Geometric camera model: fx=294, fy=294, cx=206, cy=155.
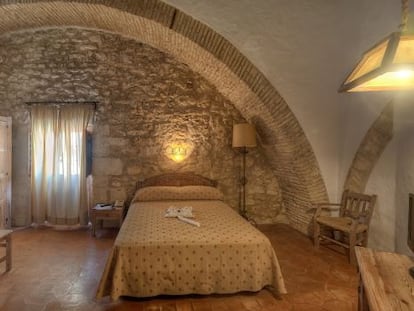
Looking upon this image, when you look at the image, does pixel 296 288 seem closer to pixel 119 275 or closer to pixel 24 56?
pixel 119 275

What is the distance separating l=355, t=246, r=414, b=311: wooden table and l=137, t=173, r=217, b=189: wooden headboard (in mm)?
3397

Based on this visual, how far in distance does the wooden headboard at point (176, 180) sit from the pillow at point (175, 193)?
317 mm

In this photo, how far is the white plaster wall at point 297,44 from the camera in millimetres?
3938

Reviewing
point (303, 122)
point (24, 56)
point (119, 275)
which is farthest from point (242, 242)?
point (24, 56)

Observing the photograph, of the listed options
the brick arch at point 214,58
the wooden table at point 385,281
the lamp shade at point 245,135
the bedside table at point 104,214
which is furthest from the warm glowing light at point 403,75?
the bedside table at point 104,214

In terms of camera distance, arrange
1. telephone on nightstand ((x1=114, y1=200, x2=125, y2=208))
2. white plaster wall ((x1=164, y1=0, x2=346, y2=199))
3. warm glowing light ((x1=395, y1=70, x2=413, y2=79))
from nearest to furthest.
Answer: warm glowing light ((x1=395, y1=70, x2=413, y2=79)) → white plaster wall ((x1=164, y1=0, x2=346, y2=199)) → telephone on nightstand ((x1=114, y1=200, x2=125, y2=208))

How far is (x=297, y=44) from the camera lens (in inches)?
160

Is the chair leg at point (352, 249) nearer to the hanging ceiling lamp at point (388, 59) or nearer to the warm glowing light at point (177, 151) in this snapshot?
the hanging ceiling lamp at point (388, 59)

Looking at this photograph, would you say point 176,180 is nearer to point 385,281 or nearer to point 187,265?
point 187,265

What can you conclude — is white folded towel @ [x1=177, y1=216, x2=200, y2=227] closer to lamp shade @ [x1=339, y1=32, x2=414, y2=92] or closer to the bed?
the bed

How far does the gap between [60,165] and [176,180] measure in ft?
6.46

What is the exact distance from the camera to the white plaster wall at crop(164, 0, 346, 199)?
3.94 m

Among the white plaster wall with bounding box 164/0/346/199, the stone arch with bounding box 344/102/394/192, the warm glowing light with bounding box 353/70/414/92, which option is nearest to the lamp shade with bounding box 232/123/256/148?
the white plaster wall with bounding box 164/0/346/199

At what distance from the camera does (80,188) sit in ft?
16.2
